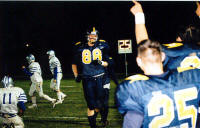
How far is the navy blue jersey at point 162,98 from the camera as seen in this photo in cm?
178

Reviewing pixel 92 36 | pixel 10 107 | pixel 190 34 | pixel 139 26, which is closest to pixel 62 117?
pixel 10 107

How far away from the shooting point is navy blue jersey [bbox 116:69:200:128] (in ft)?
5.84

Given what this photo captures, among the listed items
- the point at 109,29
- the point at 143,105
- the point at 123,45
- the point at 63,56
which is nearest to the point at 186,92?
the point at 143,105

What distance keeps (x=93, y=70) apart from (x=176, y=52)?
2.91m

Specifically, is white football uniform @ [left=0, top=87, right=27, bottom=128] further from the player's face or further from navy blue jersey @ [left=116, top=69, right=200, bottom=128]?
navy blue jersey @ [left=116, top=69, right=200, bottom=128]

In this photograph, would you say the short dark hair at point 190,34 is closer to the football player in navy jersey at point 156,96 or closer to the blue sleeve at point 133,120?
the football player in navy jersey at point 156,96

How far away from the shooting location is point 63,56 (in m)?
36.8

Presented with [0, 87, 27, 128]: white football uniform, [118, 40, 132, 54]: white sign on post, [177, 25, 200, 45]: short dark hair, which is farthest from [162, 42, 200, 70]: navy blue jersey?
[118, 40, 132, 54]: white sign on post

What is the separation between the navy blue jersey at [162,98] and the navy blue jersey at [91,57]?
361cm

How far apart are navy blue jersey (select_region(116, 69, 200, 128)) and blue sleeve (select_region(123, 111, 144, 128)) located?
3 cm

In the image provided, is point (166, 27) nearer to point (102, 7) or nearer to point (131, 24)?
point (131, 24)

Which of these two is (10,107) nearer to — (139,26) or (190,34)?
(139,26)

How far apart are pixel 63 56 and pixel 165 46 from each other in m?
34.7

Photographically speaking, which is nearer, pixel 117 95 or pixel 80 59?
pixel 117 95
